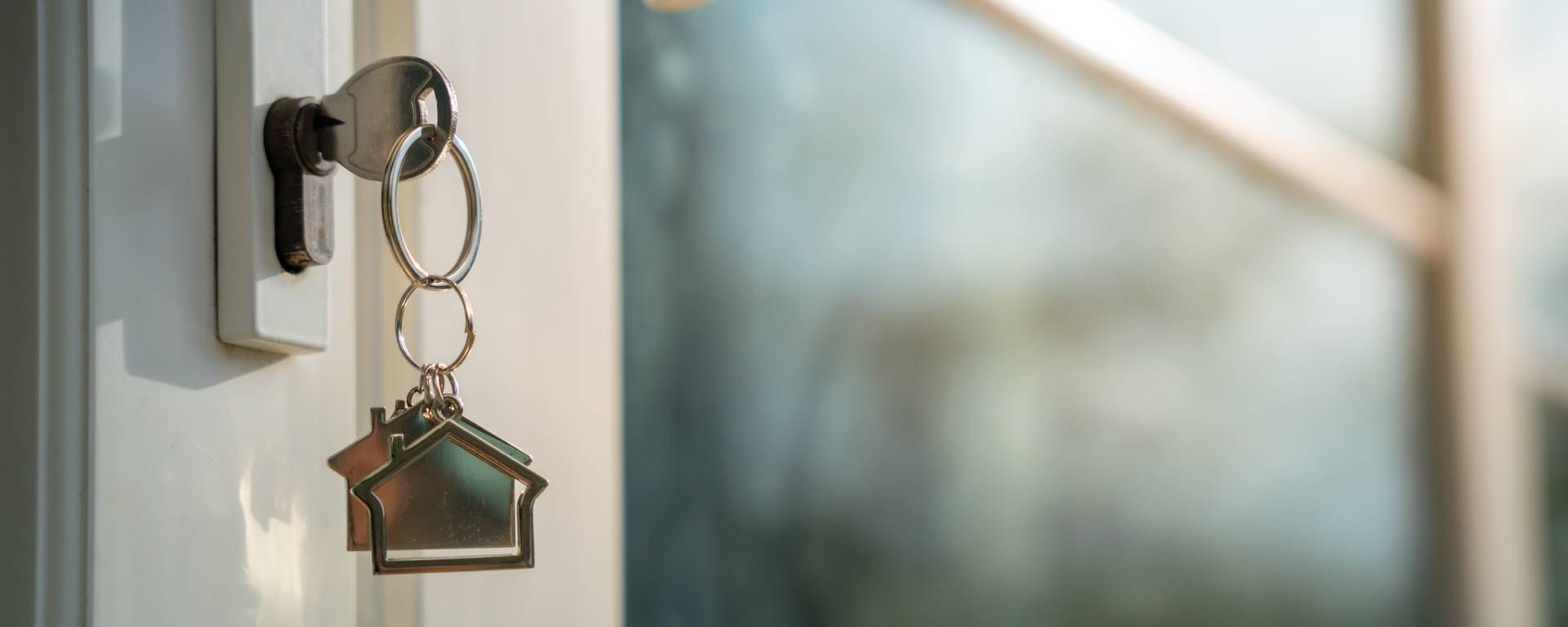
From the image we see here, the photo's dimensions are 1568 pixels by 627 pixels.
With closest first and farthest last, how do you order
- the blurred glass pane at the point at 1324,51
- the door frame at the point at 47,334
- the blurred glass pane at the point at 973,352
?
the door frame at the point at 47,334 < the blurred glass pane at the point at 973,352 < the blurred glass pane at the point at 1324,51

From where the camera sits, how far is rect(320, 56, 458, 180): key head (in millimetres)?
246

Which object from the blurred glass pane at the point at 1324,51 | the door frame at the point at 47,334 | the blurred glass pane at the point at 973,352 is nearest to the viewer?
Answer: the door frame at the point at 47,334

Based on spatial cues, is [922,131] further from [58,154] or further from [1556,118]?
[58,154]

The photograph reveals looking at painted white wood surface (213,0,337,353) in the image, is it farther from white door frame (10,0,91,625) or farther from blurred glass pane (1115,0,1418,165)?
blurred glass pane (1115,0,1418,165)

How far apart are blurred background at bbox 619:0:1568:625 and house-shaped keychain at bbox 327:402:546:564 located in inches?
26.3

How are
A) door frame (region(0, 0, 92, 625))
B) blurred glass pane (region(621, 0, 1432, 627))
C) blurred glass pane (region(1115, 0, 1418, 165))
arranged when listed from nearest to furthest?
door frame (region(0, 0, 92, 625)), blurred glass pane (region(621, 0, 1432, 627)), blurred glass pane (region(1115, 0, 1418, 165))

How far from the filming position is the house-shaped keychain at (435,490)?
0.23m

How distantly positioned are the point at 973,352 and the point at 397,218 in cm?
83

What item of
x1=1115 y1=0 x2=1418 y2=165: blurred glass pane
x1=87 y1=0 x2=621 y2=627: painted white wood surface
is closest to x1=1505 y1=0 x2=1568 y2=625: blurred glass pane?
x1=1115 y1=0 x2=1418 y2=165: blurred glass pane

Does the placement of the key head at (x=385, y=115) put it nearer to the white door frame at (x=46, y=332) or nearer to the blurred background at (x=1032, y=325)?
the white door frame at (x=46, y=332)


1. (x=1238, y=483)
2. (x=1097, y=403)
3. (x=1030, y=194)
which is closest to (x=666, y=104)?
(x=1030, y=194)

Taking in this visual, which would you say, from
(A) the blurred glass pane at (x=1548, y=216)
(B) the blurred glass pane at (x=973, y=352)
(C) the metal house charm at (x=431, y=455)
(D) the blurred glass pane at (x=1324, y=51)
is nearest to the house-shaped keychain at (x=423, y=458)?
(C) the metal house charm at (x=431, y=455)

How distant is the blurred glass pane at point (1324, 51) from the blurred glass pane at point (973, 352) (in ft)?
0.28

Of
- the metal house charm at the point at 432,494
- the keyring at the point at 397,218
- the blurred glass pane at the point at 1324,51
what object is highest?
the blurred glass pane at the point at 1324,51
